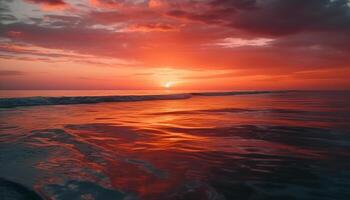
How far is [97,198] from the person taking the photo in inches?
189

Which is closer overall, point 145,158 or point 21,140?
point 145,158

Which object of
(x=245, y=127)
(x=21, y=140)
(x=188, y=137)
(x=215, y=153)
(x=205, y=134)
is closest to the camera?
(x=215, y=153)

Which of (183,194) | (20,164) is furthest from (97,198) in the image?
(20,164)

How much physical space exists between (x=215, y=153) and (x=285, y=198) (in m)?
Answer: 3.42

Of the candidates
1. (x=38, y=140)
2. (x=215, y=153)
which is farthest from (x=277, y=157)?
(x=38, y=140)

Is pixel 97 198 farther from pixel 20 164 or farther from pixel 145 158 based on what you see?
pixel 20 164

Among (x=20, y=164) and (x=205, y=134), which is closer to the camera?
(x=20, y=164)

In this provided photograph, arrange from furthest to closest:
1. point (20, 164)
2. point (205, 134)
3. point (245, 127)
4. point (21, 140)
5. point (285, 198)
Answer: point (245, 127) < point (205, 134) < point (21, 140) < point (20, 164) < point (285, 198)

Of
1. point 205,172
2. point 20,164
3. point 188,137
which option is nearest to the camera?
point 205,172

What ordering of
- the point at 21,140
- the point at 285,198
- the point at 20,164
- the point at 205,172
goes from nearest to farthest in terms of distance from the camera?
the point at 285,198
the point at 205,172
the point at 20,164
the point at 21,140

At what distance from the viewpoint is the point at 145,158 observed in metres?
7.54

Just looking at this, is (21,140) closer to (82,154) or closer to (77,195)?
(82,154)

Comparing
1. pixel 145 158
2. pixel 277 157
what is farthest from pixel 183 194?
pixel 277 157

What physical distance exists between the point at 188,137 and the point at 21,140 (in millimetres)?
6822
